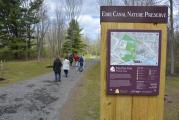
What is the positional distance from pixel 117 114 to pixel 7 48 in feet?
157

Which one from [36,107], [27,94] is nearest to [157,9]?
[36,107]

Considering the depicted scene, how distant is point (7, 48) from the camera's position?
52156 millimetres

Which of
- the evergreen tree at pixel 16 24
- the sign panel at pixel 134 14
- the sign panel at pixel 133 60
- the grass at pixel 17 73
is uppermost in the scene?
→ the evergreen tree at pixel 16 24

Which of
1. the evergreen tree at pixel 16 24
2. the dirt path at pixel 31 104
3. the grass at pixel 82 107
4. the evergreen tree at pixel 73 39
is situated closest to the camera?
the dirt path at pixel 31 104

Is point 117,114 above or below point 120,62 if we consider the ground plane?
below

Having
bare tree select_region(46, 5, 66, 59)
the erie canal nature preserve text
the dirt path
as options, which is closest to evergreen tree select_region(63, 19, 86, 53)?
bare tree select_region(46, 5, 66, 59)

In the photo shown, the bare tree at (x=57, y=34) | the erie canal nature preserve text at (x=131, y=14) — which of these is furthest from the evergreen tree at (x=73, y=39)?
the erie canal nature preserve text at (x=131, y=14)

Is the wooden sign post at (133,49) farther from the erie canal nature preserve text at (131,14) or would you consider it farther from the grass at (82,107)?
the grass at (82,107)

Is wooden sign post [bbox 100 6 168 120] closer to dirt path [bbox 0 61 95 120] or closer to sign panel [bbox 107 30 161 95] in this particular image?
sign panel [bbox 107 30 161 95]

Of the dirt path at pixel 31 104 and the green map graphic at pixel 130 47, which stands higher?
the green map graphic at pixel 130 47

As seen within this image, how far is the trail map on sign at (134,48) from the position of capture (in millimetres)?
5766

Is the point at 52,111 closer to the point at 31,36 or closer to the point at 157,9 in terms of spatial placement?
the point at 157,9

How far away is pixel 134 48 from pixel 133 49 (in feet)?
0.07

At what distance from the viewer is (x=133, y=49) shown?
5762mm
